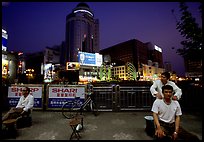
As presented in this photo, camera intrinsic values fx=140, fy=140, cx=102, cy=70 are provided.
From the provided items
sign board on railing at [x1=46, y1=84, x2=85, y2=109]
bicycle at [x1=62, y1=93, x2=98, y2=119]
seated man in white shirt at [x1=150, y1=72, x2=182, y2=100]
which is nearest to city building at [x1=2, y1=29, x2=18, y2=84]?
sign board on railing at [x1=46, y1=84, x2=85, y2=109]

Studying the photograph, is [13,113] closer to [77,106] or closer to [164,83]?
[77,106]

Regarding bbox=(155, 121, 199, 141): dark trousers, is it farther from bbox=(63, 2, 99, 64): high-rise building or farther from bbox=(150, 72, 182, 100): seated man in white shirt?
bbox=(63, 2, 99, 64): high-rise building

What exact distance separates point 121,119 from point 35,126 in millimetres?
3670

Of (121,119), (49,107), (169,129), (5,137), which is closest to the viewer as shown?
(169,129)

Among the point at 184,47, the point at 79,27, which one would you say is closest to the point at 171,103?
the point at 184,47

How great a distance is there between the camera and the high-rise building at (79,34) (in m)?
→ 116

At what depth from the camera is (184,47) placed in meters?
6.28

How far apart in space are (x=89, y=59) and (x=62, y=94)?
27.1m

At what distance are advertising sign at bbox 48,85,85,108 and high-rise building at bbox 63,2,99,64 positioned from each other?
106891 mm

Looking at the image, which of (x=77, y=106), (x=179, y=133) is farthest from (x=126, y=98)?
(x=179, y=133)

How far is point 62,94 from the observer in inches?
320

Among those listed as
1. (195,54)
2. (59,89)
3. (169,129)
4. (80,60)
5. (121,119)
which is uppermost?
(80,60)

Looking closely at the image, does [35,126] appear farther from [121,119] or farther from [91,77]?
[91,77]

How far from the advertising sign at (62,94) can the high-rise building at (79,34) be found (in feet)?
351
